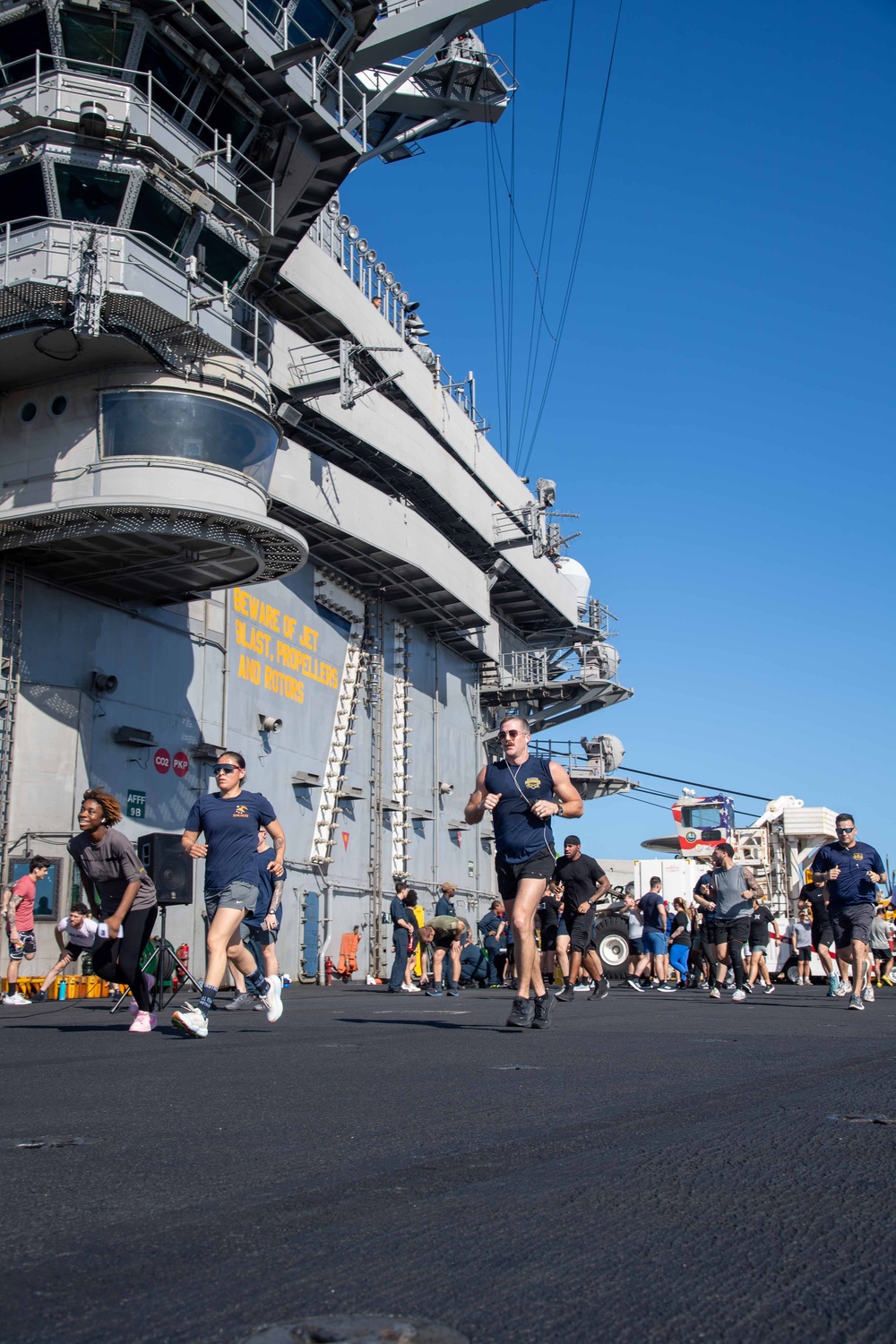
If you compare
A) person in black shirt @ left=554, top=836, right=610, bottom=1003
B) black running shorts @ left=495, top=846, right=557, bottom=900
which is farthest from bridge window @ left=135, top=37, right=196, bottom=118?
black running shorts @ left=495, top=846, right=557, bottom=900

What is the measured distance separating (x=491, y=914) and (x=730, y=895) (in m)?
9.01

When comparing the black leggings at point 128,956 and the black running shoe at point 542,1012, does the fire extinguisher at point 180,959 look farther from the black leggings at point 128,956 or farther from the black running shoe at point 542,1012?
the black running shoe at point 542,1012

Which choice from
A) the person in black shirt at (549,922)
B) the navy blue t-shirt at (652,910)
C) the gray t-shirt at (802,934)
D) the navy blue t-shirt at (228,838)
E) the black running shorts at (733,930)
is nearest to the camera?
the navy blue t-shirt at (228,838)

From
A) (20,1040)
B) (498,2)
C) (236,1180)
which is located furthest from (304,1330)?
(498,2)

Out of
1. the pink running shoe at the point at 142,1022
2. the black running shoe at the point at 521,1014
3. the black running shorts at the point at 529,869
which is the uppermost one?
the black running shorts at the point at 529,869

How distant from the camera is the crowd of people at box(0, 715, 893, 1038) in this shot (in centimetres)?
807

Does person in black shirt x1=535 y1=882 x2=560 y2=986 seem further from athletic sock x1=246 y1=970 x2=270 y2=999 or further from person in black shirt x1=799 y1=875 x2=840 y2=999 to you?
athletic sock x1=246 y1=970 x2=270 y2=999

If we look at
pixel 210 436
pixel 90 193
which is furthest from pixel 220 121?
pixel 210 436

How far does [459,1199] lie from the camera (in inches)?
106

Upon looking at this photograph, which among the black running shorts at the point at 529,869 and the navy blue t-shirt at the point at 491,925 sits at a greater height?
the black running shorts at the point at 529,869

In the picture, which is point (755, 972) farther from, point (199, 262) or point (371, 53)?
point (371, 53)

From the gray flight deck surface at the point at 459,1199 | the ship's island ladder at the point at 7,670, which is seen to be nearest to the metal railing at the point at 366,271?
the ship's island ladder at the point at 7,670

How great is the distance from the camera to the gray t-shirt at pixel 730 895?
46.6 ft

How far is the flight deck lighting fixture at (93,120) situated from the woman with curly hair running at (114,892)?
12093 mm
